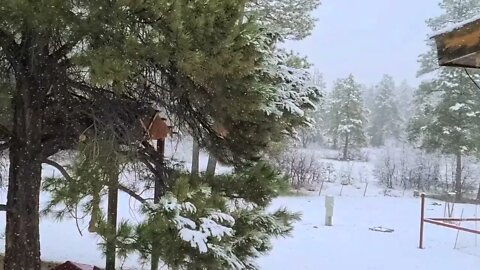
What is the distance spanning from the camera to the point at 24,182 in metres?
2.84

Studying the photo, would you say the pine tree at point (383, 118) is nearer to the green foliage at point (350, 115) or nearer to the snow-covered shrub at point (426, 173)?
the green foliage at point (350, 115)

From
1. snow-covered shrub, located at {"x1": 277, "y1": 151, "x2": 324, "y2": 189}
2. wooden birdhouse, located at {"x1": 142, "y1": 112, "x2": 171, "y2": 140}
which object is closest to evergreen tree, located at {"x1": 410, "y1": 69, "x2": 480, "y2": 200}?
snow-covered shrub, located at {"x1": 277, "y1": 151, "x2": 324, "y2": 189}

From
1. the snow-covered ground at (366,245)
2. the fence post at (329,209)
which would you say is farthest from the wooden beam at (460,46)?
the fence post at (329,209)

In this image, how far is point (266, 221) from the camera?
8.26ft

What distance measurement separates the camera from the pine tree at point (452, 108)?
13.6m

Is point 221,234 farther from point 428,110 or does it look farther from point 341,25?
point 341,25

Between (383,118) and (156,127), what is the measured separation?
24.9 metres

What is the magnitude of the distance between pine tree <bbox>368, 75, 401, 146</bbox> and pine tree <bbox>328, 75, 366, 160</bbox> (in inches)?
208

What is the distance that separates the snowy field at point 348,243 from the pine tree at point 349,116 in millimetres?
8798

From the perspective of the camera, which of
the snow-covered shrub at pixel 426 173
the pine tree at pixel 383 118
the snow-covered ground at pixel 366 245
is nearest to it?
the snow-covered ground at pixel 366 245

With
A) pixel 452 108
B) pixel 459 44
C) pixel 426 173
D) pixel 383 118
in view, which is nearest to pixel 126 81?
pixel 459 44

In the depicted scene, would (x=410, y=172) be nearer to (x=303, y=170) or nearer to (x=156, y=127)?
(x=303, y=170)

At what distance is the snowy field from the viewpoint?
21.2 feet

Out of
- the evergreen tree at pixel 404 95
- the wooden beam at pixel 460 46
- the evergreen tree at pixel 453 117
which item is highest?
the evergreen tree at pixel 404 95
